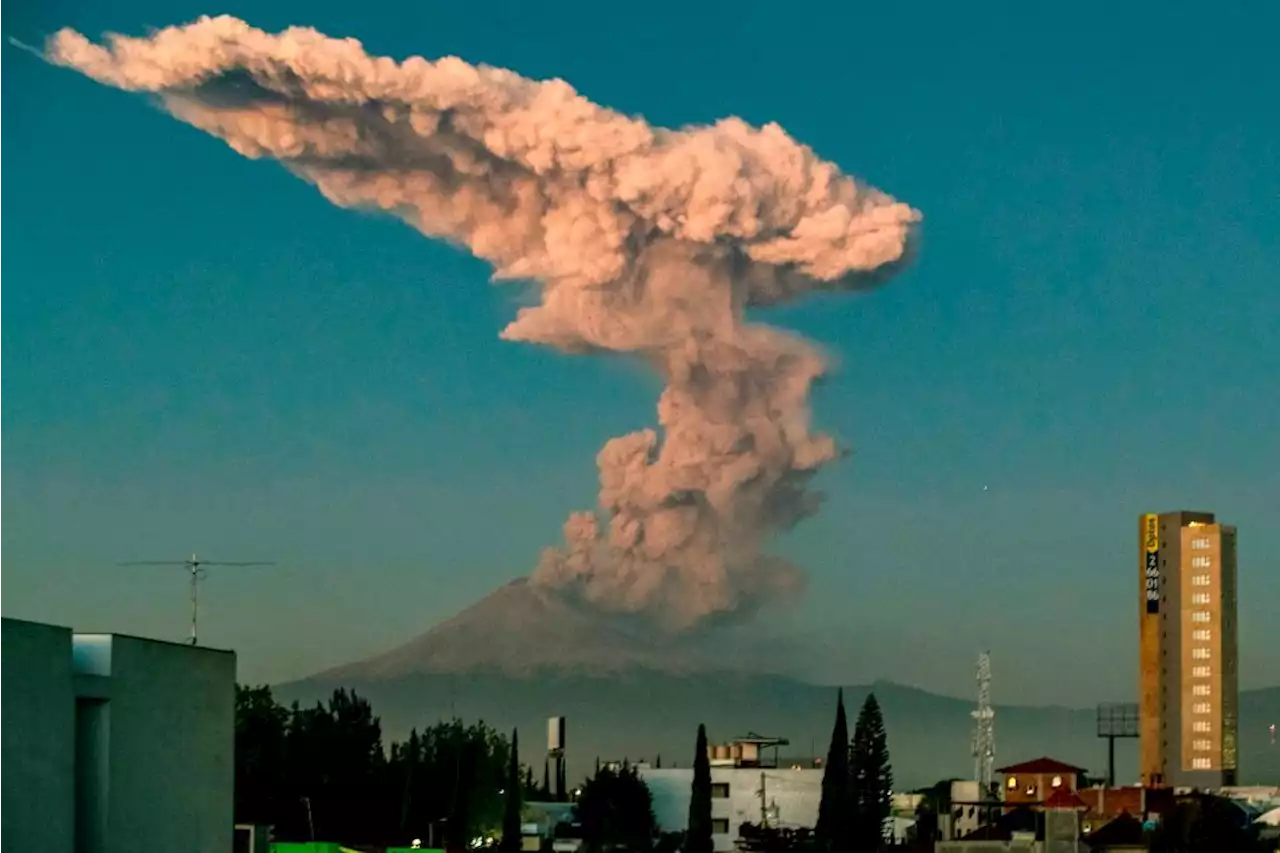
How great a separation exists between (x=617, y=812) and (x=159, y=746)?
163 ft

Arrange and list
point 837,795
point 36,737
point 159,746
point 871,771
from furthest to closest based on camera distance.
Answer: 1. point 871,771
2. point 837,795
3. point 159,746
4. point 36,737

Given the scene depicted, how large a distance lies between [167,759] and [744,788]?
176ft

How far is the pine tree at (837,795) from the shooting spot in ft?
206

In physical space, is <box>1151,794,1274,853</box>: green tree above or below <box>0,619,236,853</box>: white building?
below

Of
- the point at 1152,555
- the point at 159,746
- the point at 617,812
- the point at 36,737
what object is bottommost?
the point at 617,812

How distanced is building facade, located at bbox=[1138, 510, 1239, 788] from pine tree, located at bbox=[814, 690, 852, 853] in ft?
94.3

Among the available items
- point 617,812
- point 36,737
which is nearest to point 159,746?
point 36,737

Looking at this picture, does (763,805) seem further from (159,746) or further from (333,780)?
(159,746)

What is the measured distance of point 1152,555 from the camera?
3824 inches

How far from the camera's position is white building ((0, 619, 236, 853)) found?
22.8 metres

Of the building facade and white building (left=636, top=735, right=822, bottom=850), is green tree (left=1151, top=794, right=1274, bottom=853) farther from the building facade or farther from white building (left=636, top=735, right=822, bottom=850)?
the building facade

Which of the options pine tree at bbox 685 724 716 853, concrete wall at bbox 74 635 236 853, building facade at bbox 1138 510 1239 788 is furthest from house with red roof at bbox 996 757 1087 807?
concrete wall at bbox 74 635 236 853

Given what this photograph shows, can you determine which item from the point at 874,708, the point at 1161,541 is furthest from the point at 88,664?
the point at 1161,541

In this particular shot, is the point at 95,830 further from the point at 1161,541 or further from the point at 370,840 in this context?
the point at 1161,541
